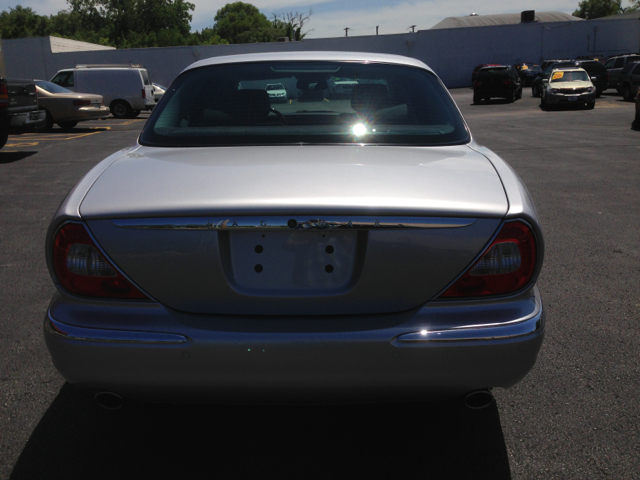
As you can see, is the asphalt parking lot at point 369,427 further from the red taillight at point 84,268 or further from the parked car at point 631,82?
the parked car at point 631,82

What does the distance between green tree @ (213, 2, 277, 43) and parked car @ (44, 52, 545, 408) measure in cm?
11955

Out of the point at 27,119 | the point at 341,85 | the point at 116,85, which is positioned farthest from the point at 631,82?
the point at 341,85

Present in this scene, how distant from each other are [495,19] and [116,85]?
214 feet

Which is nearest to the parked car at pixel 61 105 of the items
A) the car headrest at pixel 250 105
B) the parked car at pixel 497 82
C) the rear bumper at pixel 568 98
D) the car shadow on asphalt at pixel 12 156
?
the car shadow on asphalt at pixel 12 156

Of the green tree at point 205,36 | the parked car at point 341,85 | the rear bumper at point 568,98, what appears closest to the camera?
the parked car at point 341,85

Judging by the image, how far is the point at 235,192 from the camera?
206 cm

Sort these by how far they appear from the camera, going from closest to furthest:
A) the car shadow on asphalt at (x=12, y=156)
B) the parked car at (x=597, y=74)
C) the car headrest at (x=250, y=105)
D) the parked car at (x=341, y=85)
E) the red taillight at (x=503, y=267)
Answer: the red taillight at (x=503, y=267)
the car headrest at (x=250, y=105)
the parked car at (x=341, y=85)
the car shadow on asphalt at (x=12, y=156)
the parked car at (x=597, y=74)

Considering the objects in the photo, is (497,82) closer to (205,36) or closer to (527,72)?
(527,72)

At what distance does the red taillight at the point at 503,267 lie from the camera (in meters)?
2.08

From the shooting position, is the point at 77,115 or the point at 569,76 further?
the point at 569,76

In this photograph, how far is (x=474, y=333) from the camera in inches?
80.2

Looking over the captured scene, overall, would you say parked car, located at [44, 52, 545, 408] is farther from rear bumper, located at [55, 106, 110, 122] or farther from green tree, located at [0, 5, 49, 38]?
green tree, located at [0, 5, 49, 38]

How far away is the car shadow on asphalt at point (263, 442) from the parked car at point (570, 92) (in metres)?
22.7

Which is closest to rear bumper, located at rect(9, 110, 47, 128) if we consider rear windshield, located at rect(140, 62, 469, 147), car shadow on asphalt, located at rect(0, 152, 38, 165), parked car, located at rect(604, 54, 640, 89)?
car shadow on asphalt, located at rect(0, 152, 38, 165)
